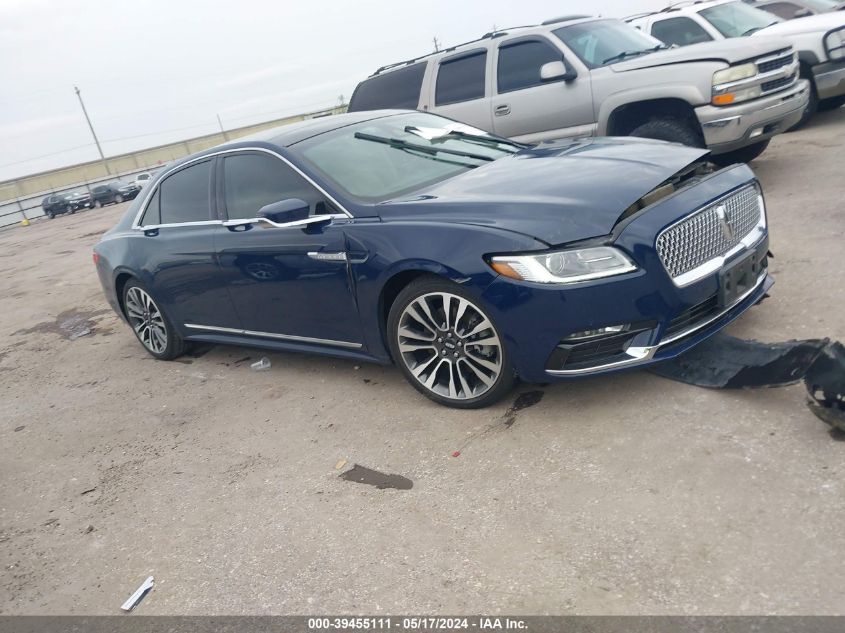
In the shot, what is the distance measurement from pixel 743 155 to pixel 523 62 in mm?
2793

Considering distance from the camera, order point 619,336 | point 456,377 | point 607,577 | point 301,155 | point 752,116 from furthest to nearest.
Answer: point 752,116 < point 301,155 < point 456,377 < point 619,336 < point 607,577

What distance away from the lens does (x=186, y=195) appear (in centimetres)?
538

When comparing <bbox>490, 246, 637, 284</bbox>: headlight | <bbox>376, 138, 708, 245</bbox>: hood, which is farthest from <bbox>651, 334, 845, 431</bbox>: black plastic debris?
<bbox>376, 138, 708, 245</bbox>: hood

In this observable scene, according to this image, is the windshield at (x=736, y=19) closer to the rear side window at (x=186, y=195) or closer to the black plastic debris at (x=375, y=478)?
the rear side window at (x=186, y=195)

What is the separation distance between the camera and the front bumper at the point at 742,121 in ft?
Answer: 21.9

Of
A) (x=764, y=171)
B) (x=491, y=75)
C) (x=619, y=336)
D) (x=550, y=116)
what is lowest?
(x=764, y=171)

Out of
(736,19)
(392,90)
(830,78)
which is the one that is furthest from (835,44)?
(392,90)

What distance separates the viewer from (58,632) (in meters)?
2.95

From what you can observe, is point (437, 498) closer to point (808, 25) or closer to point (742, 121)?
point (742, 121)

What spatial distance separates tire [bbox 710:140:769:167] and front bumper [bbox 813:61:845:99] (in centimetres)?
198

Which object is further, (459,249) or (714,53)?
(714,53)

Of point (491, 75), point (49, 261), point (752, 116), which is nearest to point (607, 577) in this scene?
point (752, 116)

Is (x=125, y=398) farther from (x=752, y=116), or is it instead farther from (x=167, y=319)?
(x=752, y=116)

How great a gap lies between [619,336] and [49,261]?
14.4 m
